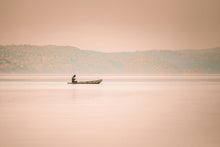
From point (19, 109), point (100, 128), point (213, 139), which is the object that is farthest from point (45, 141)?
point (19, 109)

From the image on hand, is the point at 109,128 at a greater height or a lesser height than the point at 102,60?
lesser

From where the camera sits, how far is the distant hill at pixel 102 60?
451 feet

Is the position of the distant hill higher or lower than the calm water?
higher

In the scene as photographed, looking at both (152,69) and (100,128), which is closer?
(100,128)

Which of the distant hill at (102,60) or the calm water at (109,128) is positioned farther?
the distant hill at (102,60)

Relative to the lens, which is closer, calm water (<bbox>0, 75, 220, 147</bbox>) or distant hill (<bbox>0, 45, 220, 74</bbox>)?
calm water (<bbox>0, 75, 220, 147</bbox>)

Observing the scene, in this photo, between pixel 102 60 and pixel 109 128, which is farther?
pixel 102 60

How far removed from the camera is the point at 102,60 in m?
146

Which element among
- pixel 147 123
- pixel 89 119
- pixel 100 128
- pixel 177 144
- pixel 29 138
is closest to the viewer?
pixel 177 144

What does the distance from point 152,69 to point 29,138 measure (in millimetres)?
134571

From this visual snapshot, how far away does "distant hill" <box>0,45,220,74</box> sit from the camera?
138m

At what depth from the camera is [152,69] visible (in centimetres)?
A: 14000

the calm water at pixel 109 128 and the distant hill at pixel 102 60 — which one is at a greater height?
the distant hill at pixel 102 60

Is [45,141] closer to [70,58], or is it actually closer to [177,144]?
[177,144]
